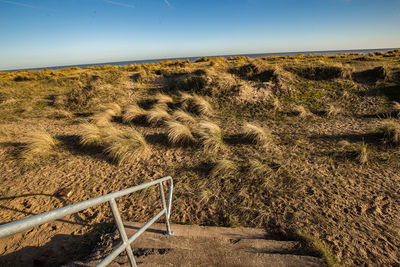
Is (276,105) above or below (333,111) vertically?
above

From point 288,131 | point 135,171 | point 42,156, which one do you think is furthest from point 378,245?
point 42,156

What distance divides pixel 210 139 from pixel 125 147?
2341mm

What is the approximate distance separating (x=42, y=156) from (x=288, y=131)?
→ 23.8ft

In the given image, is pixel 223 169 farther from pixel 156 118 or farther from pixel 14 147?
pixel 14 147

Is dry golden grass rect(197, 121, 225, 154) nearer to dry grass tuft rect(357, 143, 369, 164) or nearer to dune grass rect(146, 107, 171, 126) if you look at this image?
dune grass rect(146, 107, 171, 126)

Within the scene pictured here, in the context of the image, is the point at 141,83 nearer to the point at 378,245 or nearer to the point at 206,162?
the point at 206,162

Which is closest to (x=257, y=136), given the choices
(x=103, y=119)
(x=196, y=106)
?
(x=196, y=106)

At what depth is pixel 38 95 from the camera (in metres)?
12.0

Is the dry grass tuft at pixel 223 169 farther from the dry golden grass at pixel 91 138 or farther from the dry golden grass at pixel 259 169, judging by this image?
the dry golden grass at pixel 91 138

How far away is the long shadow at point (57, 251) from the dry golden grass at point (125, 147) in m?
2.07

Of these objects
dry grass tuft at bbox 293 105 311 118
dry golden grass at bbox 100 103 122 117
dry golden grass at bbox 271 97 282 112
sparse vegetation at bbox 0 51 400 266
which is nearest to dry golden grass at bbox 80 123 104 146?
sparse vegetation at bbox 0 51 400 266

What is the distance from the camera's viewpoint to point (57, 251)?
2645 millimetres

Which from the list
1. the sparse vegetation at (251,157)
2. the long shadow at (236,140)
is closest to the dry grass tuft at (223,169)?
the sparse vegetation at (251,157)

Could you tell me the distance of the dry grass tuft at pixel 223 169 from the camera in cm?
412
